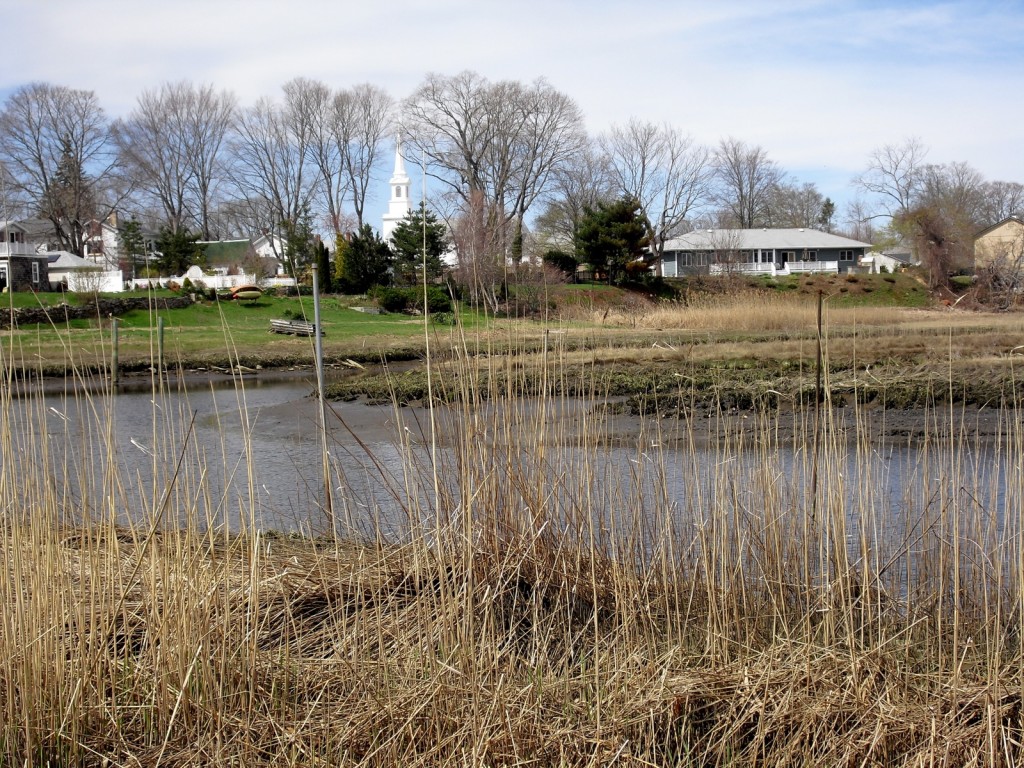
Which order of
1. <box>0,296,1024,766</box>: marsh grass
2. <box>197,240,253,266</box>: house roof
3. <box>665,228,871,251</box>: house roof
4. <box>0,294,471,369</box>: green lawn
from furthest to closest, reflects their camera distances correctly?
<box>665,228,871,251</box>: house roof, <box>197,240,253,266</box>: house roof, <box>0,294,471,369</box>: green lawn, <box>0,296,1024,766</box>: marsh grass

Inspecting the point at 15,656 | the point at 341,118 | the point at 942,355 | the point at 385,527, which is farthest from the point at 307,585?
the point at 341,118

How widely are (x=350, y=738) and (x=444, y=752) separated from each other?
1.07 feet

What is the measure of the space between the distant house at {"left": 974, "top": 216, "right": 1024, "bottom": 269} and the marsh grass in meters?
41.1

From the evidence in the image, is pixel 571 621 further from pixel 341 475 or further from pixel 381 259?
pixel 381 259

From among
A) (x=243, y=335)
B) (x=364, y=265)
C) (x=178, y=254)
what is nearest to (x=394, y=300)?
(x=364, y=265)

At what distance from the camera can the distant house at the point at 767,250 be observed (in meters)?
62.1

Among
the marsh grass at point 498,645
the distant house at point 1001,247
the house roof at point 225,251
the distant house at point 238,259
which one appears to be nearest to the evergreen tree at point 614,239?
the distant house at point 1001,247

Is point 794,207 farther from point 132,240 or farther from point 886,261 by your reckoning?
point 132,240

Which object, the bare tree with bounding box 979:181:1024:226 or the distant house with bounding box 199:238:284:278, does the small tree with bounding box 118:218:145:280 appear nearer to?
the distant house with bounding box 199:238:284:278

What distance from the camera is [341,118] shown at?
62.4 meters

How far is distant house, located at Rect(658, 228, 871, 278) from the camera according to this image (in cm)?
6206

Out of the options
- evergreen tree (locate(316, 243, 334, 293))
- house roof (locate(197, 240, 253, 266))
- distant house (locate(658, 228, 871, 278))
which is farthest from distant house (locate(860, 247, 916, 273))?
house roof (locate(197, 240, 253, 266))

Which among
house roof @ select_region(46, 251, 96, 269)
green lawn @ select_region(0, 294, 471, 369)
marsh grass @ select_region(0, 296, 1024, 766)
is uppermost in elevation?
house roof @ select_region(46, 251, 96, 269)

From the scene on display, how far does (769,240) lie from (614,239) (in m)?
24.0
